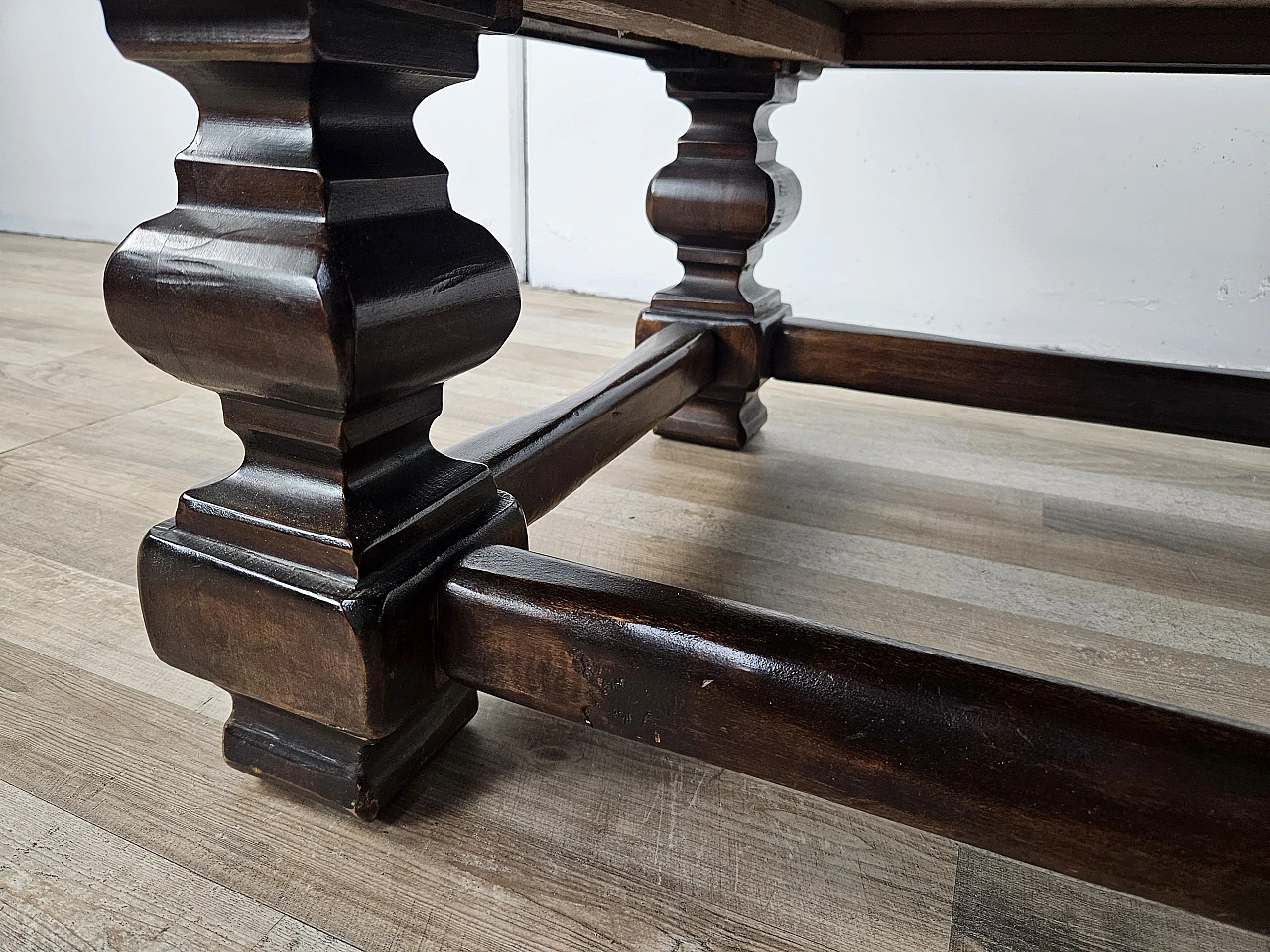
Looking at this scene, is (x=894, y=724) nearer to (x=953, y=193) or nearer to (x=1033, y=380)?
(x=1033, y=380)

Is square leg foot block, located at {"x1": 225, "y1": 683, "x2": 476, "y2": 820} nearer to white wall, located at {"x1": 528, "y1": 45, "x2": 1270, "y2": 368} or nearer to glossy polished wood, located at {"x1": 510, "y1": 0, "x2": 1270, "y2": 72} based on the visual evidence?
glossy polished wood, located at {"x1": 510, "y1": 0, "x2": 1270, "y2": 72}

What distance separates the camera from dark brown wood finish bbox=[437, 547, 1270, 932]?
332 mm

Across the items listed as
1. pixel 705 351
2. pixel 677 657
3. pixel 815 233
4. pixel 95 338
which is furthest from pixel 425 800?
pixel 815 233

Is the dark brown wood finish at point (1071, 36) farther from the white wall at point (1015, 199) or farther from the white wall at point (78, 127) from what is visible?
the white wall at point (78, 127)

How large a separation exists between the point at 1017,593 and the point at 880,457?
0.31 meters

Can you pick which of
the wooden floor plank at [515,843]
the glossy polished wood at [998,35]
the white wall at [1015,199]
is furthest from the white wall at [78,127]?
the wooden floor plank at [515,843]

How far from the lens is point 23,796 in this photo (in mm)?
460

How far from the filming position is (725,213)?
0.92 metres

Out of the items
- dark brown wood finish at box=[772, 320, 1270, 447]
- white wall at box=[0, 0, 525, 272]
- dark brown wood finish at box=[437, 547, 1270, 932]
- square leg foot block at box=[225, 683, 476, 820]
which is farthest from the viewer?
white wall at box=[0, 0, 525, 272]

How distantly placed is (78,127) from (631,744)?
93.7 inches

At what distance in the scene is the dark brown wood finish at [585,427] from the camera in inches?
22.5

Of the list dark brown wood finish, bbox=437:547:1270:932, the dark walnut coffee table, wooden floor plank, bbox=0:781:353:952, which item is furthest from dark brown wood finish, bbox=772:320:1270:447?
wooden floor plank, bbox=0:781:353:952

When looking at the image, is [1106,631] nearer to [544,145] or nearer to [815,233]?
[815,233]

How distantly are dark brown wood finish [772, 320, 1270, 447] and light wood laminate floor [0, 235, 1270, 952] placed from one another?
0.08 meters
